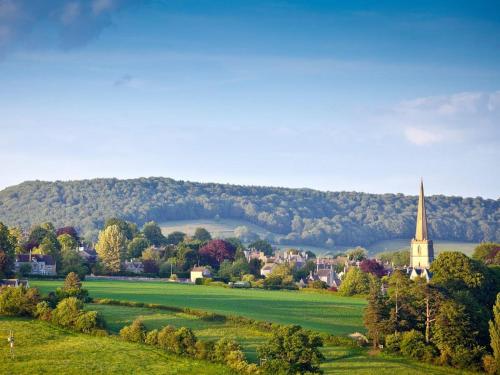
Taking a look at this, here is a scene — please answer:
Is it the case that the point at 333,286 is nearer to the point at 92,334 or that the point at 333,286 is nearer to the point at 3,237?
the point at 3,237

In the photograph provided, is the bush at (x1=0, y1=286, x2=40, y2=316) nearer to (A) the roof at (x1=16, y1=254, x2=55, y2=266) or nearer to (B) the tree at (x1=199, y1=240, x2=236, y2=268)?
(A) the roof at (x1=16, y1=254, x2=55, y2=266)

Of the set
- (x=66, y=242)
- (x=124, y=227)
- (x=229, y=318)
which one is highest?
(x=124, y=227)

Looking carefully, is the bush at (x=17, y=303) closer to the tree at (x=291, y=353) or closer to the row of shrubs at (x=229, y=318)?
the row of shrubs at (x=229, y=318)

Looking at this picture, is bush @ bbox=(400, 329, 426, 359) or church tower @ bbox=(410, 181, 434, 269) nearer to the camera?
bush @ bbox=(400, 329, 426, 359)

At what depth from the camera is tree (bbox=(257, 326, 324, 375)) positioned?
4789 cm

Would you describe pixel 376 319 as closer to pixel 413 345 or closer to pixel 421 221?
pixel 413 345

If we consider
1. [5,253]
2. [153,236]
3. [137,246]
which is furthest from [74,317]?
[153,236]

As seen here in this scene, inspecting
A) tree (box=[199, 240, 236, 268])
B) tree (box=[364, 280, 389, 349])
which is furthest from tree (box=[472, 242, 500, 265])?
tree (box=[364, 280, 389, 349])

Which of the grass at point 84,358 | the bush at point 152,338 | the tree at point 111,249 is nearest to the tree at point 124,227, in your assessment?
the tree at point 111,249

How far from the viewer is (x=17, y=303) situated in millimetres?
60531

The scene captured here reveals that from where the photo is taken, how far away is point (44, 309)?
196ft

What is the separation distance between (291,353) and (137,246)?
82.5m

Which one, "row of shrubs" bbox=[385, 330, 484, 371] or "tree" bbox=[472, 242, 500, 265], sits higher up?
"tree" bbox=[472, 242, 500, 265]

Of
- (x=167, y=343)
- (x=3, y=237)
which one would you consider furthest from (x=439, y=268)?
(x=3, y=237)
